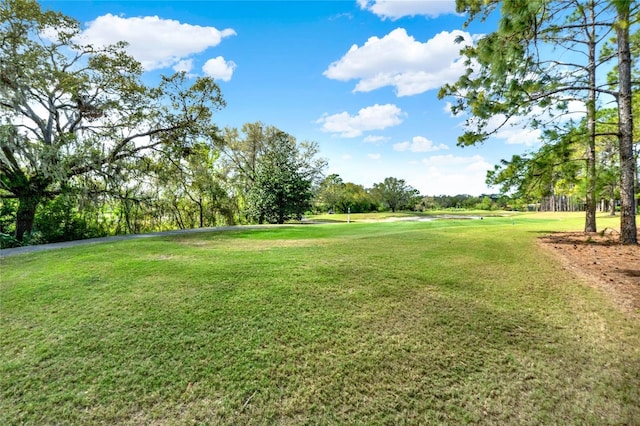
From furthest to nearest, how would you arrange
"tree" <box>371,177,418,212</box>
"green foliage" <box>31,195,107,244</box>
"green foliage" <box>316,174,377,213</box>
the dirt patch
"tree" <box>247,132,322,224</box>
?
"tree" <box>371,177,418,212</box>, "green foliage" <box>316,174,377,213</box>, "tree" <box>247,132,322,224</box>, "green foliage" <box>31,195,107,244</box>, the dirt patch

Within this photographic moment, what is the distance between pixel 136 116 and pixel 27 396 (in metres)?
12.0

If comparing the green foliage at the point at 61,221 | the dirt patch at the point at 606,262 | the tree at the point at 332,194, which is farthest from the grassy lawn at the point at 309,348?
the tree at the point at 332,194

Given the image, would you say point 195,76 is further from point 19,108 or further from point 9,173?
point 9,173

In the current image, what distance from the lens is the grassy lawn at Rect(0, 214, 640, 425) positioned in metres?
2.02

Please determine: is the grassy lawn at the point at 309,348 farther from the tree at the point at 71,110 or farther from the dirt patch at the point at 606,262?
the tree at the point at 71,110

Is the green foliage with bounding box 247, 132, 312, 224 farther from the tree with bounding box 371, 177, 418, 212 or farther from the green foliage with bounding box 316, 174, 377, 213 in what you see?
the tree with bounding box 371, 177, 418, 212

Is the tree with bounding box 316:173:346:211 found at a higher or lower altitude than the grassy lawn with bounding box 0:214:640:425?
higher

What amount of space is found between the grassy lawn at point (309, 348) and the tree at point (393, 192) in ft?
148

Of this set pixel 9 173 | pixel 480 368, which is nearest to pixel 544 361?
pixel 480 368

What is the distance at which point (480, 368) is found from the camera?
2.47 meters

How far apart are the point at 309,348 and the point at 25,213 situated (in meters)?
11.6

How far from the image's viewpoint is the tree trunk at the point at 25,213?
927cm

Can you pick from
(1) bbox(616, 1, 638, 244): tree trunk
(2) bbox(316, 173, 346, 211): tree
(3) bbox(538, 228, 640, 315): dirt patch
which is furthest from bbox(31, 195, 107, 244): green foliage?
(2) bbox(316, 173, 346, 211): tree

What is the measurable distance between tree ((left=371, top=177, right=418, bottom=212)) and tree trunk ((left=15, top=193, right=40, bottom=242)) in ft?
143
